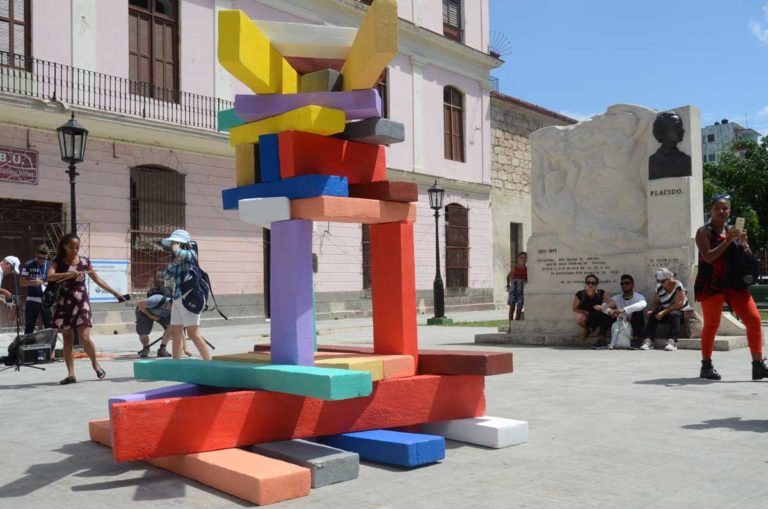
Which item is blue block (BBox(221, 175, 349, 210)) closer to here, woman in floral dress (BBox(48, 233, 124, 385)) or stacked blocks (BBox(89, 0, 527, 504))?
stacked blocks (BBox(89, 0, 527, 504))

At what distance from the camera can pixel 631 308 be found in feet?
32.1

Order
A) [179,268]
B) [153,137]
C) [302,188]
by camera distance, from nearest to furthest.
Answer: [302,188] < [179,268] < [153,137]

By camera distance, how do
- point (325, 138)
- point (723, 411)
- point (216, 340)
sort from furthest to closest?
point (216, 340)
point (723, 411)
point (325, 138)

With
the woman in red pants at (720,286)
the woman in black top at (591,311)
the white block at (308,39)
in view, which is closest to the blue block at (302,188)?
the white block at (308,39)

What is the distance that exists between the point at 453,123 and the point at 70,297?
20.7 m

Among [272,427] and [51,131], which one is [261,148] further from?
[51,131]

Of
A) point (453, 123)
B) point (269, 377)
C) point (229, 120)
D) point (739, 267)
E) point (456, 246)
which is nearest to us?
point (269, 377)

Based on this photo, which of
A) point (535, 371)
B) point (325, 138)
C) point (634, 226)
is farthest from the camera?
point (634, 226)

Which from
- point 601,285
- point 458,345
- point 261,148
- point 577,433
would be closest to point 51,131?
point 458,345

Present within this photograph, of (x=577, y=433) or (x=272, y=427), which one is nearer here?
(x=272, y=427)

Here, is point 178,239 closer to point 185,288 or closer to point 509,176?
point 185,288

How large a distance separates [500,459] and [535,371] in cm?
376

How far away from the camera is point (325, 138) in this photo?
4.34m

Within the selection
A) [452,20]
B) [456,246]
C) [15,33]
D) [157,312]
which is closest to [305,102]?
[157,312]
